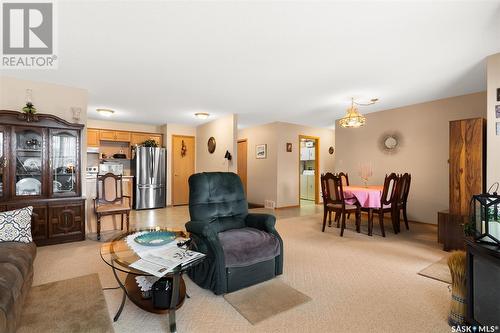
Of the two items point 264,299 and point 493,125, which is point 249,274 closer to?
point 264,299

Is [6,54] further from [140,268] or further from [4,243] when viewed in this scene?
[140,268]

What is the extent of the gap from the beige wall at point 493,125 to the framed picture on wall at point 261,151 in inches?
184

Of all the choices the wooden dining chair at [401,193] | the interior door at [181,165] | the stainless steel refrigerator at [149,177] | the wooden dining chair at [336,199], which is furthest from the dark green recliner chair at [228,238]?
the interior door at [181,165]

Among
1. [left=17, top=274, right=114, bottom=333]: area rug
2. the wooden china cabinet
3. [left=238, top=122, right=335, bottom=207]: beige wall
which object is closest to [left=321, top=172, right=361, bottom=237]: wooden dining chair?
[left=238, top=122, right=335, bottom=207]: beige wall

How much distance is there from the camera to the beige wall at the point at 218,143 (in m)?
5.63

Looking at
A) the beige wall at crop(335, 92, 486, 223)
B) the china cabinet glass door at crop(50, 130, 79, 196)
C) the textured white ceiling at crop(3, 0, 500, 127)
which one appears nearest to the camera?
the textured white ceiling at crop(3, 0, 500, 127)

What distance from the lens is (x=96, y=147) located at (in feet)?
19.8

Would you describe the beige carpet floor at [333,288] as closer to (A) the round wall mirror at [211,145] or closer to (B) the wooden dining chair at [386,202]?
(B) the wooden dining chair at [386,202]

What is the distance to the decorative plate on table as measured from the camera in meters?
1.90

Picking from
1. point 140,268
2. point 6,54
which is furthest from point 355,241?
point 6,54

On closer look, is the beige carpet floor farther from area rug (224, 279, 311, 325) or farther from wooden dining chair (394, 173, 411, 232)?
wooden dining chair (394, 173, 411, 232)

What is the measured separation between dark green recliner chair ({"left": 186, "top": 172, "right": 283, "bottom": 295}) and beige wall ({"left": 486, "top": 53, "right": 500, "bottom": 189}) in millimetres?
2465

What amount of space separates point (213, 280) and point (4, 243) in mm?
1853

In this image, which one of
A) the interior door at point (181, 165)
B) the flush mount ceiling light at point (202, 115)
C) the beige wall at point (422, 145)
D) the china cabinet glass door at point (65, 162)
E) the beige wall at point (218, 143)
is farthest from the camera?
the interior door at point (181, 165)
